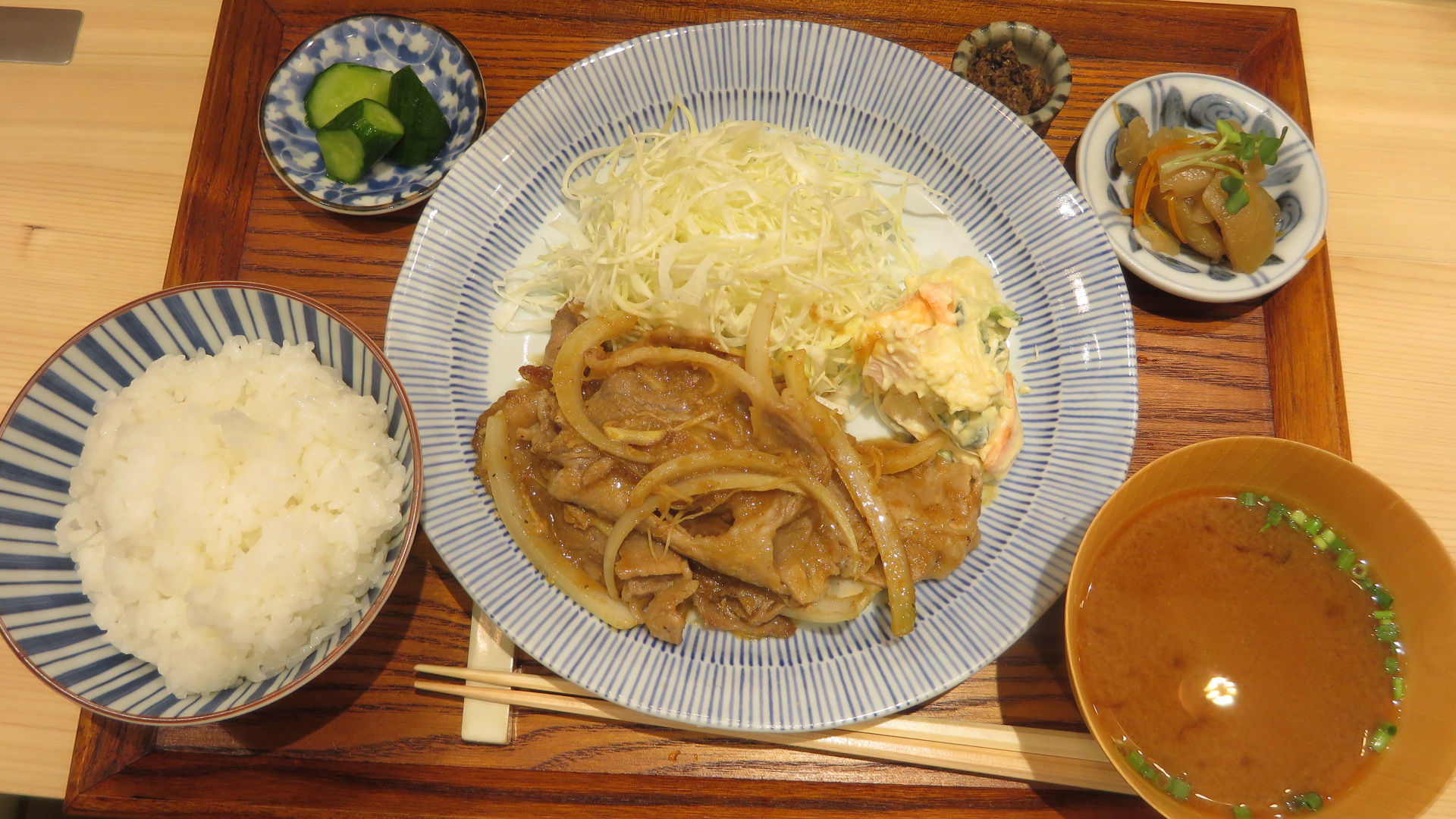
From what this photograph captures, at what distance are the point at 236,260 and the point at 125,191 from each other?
651 mm

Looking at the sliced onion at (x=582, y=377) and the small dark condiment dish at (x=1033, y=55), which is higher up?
the small dark condiment dish at (x=1033, y=55)

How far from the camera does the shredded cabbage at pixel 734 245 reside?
2.77 m

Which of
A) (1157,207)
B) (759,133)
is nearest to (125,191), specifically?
(759,133)

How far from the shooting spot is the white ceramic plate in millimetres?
2461

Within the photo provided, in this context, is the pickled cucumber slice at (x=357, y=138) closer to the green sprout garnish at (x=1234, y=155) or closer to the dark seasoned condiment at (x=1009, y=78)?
the dark seasoned condiment at (x=1009, y=78)

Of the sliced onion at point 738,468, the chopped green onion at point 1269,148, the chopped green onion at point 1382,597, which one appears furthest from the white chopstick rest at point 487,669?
the chopped green onion at point 1269,148

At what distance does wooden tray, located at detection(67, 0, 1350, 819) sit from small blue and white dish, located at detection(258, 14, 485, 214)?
0.46ft

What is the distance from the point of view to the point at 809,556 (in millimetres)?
2479

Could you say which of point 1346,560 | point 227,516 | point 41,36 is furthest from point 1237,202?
point 41,36

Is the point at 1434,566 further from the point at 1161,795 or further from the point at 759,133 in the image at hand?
the point at 759,133

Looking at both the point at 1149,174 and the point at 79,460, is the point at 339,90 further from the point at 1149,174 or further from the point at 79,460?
the point at 1149,174

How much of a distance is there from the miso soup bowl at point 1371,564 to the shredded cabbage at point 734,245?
112cm

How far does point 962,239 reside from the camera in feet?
9.82

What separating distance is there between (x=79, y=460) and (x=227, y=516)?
62 centimetres
